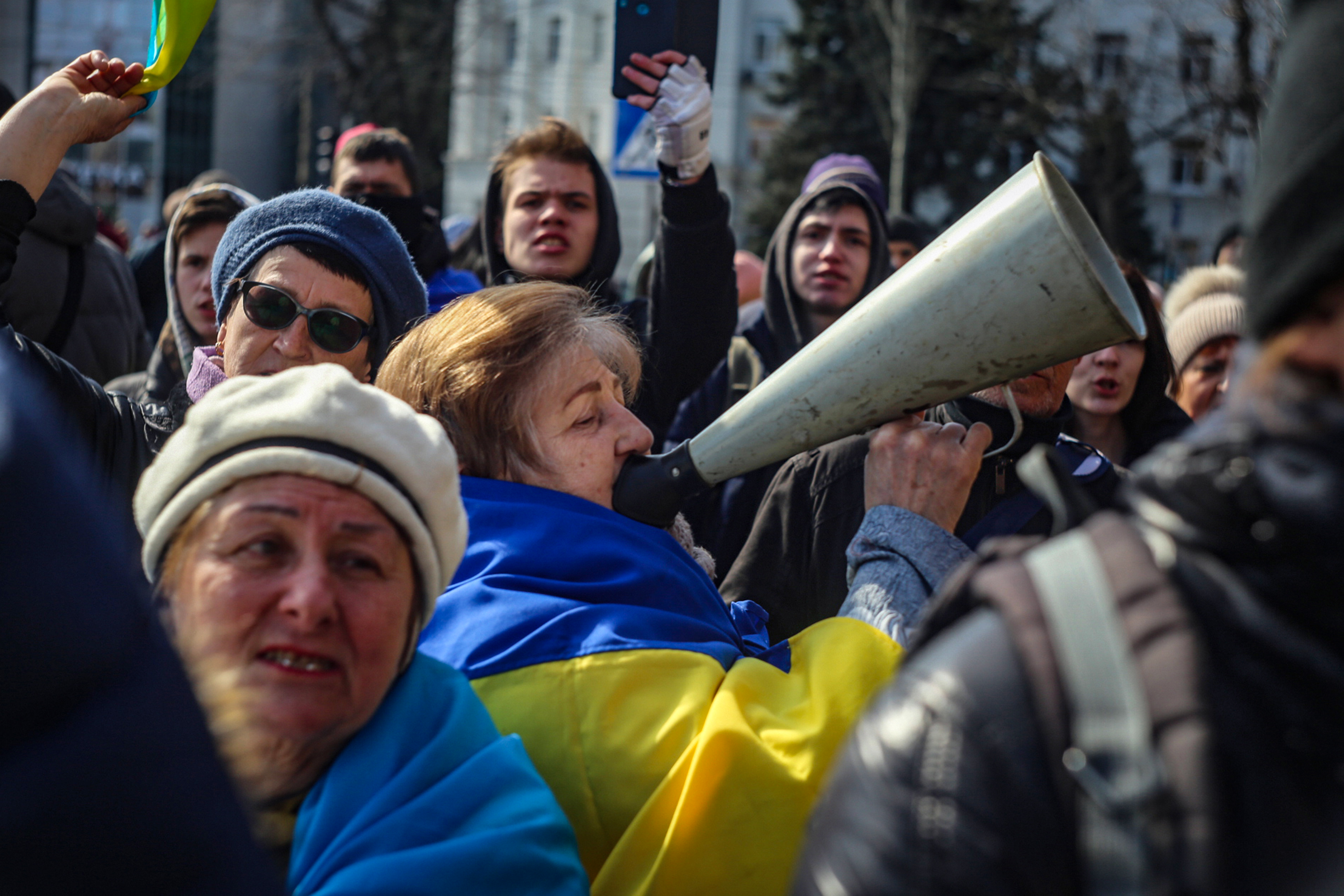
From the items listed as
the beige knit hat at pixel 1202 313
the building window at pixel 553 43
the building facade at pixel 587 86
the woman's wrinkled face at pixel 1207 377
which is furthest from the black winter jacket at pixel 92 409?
the building window at pixel 553 43

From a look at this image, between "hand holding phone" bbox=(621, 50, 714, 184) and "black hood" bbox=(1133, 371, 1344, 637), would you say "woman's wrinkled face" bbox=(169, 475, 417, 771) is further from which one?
"hand holding phone" bbox=(621, 50, 714, 184)

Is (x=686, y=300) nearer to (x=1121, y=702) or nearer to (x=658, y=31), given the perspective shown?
(x=658, y=31)

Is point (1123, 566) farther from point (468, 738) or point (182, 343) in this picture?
point (182, 343)

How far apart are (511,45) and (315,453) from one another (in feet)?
137

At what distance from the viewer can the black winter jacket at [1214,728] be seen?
0.97m

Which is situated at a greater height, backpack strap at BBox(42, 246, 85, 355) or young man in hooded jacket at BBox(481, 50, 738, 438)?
young man in hooded jacket at BBox(481, 50, 738, 438)

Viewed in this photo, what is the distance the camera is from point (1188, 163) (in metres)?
37.1

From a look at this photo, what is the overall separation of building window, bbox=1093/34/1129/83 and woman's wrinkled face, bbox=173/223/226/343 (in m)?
18.8

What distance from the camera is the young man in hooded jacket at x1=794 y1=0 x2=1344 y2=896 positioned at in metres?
0.97

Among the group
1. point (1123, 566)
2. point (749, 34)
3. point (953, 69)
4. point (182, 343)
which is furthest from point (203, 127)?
point (1123, 566)

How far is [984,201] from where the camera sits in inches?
86.1

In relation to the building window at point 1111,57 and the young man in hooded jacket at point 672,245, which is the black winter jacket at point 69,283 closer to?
the young man in hooded jacket at point 672,245

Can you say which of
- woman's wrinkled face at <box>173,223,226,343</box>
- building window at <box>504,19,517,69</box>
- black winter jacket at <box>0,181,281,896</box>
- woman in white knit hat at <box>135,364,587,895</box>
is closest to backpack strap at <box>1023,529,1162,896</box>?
black winter jacket at <box>0,181,281,896</box>

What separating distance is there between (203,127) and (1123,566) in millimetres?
56593
